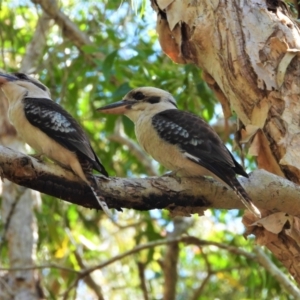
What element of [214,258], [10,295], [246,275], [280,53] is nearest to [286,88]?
[280,53]

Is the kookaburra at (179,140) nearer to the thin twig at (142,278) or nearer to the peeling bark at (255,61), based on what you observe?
the peeling bark at (255,61)

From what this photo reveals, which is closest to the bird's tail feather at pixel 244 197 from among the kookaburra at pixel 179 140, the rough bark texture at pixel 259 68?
the kookaburra at pixel 179 140

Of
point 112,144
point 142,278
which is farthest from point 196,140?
point 112,144

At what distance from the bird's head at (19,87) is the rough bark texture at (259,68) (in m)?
0.82

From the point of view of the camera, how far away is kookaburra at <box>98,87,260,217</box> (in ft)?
9.10

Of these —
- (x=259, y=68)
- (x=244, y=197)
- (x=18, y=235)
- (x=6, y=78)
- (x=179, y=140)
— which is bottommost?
(x=18, y=235)

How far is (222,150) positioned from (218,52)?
39 cm

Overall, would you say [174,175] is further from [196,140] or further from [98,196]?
[98,196]

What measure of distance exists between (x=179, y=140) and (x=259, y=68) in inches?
18.6

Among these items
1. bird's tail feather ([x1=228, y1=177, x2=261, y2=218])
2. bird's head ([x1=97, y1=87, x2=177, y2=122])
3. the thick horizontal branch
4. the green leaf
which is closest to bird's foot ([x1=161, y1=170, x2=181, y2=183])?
the thick horizontal branch

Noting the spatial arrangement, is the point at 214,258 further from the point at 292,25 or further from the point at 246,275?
the point at 292,25

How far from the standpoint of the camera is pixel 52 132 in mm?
2922

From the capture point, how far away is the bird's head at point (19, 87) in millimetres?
3355

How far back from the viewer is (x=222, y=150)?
2898 millimetres
